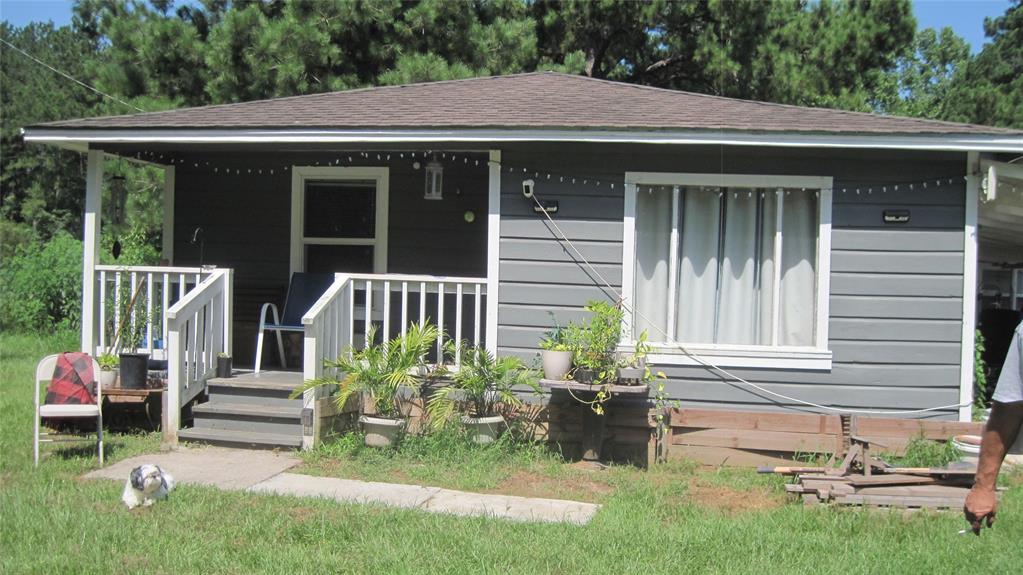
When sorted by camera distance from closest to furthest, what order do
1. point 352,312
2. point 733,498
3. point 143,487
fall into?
point 143,487, point 733,498, point 352,312

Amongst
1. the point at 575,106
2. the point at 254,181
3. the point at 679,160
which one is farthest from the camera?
the point at 254,181

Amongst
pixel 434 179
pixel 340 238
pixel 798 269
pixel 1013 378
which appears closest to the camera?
pixel 1013 378

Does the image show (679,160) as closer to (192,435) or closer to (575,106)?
(575,106)

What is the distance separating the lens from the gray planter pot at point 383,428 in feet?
21.8

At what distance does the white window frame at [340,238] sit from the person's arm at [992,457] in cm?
672

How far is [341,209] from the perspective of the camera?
913cm

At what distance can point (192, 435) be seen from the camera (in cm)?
687

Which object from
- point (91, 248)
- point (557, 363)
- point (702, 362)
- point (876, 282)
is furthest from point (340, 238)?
point (876, 282)

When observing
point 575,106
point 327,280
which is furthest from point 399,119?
point 327,280

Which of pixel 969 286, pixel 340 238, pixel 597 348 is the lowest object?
pixel 597 348

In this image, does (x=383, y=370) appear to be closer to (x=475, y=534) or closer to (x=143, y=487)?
(x=143, y=487)

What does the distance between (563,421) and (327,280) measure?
3032mm

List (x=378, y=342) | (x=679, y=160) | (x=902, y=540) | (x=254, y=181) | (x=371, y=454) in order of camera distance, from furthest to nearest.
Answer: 1. (x=254, y=181)
2. (x=378, y=342)
3. (x=679, y=160)
4. (x=371, y=454)
5. (x=902, y=540)

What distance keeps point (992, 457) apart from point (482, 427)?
13.7ft
